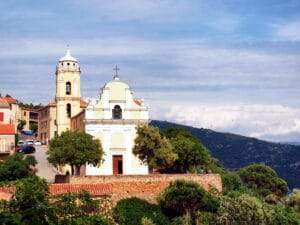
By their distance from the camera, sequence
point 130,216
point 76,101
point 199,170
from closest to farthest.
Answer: point 130,216
point 199,170
point 76,101

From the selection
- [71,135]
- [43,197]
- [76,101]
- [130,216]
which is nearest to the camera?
[43,197]

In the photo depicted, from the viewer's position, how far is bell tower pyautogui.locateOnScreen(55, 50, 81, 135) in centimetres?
7525

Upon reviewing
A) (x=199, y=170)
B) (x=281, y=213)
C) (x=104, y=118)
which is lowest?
(x=281, y=213)

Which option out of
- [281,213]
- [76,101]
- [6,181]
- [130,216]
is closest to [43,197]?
[130,216]

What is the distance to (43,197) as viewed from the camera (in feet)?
105

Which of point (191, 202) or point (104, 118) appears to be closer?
point (191, 202)

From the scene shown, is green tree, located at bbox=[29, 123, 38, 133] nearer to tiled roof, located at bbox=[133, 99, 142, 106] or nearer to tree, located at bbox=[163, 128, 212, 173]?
tiled roof, located at bbox=[133, 99, 142, 106]

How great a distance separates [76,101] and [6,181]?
74.0 ft

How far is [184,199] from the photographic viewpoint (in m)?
51.2

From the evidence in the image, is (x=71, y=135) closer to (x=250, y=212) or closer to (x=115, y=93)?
(x=115, y=93)

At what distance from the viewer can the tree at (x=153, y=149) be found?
59969 mm

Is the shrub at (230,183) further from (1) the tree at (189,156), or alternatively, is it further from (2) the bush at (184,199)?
(2) the bush at (184,199)

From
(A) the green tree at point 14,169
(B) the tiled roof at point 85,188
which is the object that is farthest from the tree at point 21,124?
(B) the tiled roof at point 85,188

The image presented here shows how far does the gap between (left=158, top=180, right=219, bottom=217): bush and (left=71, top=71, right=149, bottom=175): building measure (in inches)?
511
